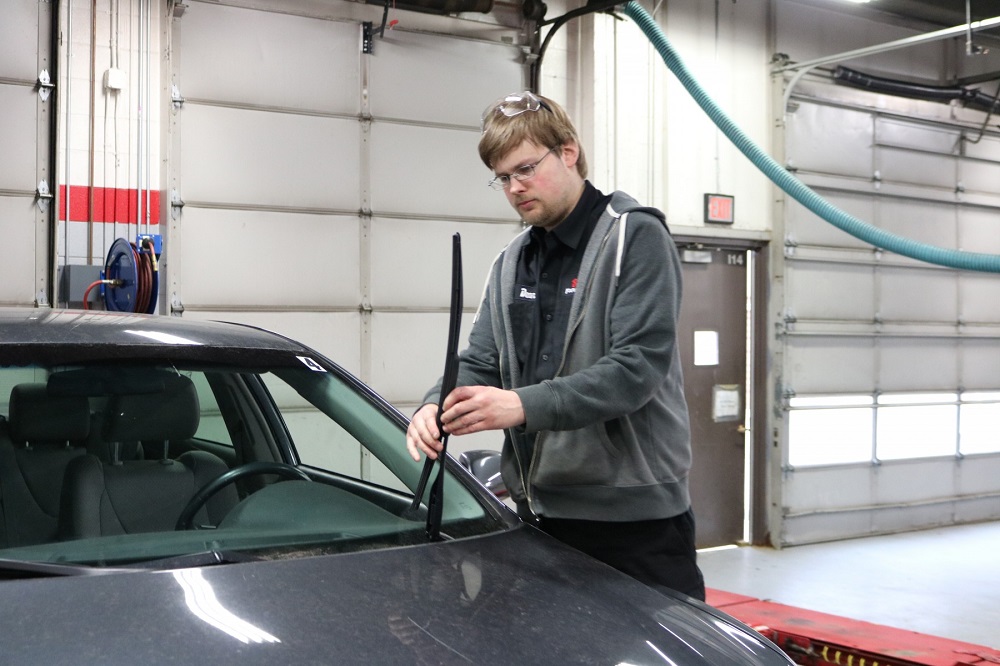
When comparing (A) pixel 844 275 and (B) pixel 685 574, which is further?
(A) pixel 844 275

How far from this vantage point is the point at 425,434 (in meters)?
1.85

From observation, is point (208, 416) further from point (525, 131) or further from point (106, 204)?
point (106, 204)

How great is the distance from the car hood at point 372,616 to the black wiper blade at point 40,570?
31mm

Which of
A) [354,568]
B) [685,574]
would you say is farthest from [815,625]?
[354,568]

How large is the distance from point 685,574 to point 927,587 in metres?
5.02

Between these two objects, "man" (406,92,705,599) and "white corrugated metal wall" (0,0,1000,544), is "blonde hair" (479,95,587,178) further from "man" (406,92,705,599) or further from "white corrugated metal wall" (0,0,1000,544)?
"white corrugated metal wall" (0,0,1000,544)

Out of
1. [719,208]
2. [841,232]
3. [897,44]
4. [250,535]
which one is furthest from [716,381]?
[250,535]

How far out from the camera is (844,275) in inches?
317

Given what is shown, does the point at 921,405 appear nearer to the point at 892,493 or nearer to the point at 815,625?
the point at 892,493

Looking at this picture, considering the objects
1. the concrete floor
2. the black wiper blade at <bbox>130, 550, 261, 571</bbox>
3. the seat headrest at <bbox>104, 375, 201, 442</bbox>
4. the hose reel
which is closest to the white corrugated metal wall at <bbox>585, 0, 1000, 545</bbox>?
the concrete floor

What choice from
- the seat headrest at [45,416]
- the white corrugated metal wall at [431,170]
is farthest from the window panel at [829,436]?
the seat headrest at [45,416]

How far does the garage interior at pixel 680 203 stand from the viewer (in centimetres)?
547

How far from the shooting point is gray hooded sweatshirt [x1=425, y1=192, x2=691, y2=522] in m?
1.91

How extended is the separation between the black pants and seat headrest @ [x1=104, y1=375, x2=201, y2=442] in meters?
0.86
